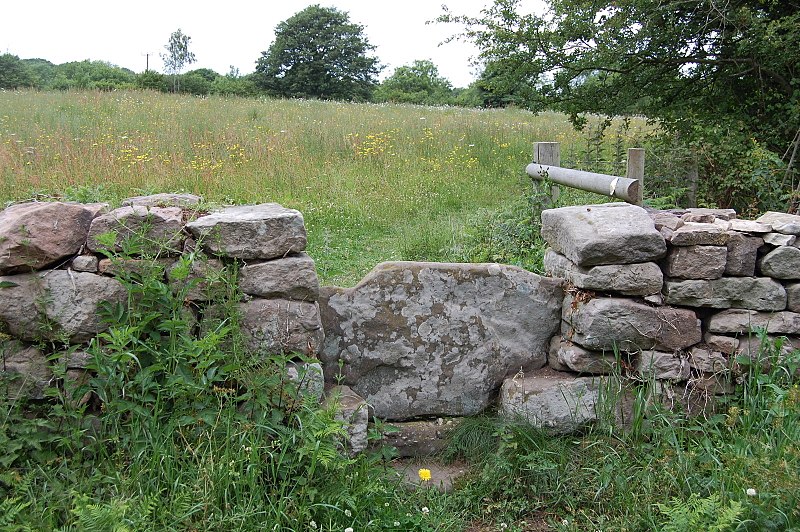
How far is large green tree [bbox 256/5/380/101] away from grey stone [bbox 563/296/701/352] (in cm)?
4095

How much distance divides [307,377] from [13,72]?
125ft

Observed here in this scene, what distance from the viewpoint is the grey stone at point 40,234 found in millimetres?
2965

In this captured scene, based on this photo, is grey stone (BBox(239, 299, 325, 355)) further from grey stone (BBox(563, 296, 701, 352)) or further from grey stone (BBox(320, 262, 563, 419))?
grey stone (BBox(563, 296, 701, 352))

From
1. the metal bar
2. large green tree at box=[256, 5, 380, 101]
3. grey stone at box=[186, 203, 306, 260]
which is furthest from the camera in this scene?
large green tree at box=[256, 5, 380, 101]

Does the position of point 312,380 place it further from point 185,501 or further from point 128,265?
point 128,265

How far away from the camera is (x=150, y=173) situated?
7.29m

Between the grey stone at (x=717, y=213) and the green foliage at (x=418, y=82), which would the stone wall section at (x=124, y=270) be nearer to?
the grey stone at (x=717, y=213)

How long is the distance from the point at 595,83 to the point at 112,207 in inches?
241

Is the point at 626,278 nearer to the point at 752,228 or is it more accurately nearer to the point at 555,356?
the point at 555,356

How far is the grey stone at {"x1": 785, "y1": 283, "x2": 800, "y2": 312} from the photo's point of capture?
11.5ft

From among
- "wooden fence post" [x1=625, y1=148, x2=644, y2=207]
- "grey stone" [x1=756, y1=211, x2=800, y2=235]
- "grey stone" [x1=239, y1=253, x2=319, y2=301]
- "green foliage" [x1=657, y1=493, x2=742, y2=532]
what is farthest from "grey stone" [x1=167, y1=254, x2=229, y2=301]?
"wooden fence post" [x1=625, y1=148, x2=644, y2=207]

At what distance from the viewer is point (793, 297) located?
11.6 feet

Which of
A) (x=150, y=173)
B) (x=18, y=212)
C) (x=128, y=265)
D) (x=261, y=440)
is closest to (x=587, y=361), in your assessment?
(x=261, y=440)

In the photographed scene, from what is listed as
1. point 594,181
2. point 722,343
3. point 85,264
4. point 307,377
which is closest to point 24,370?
point 85,264
